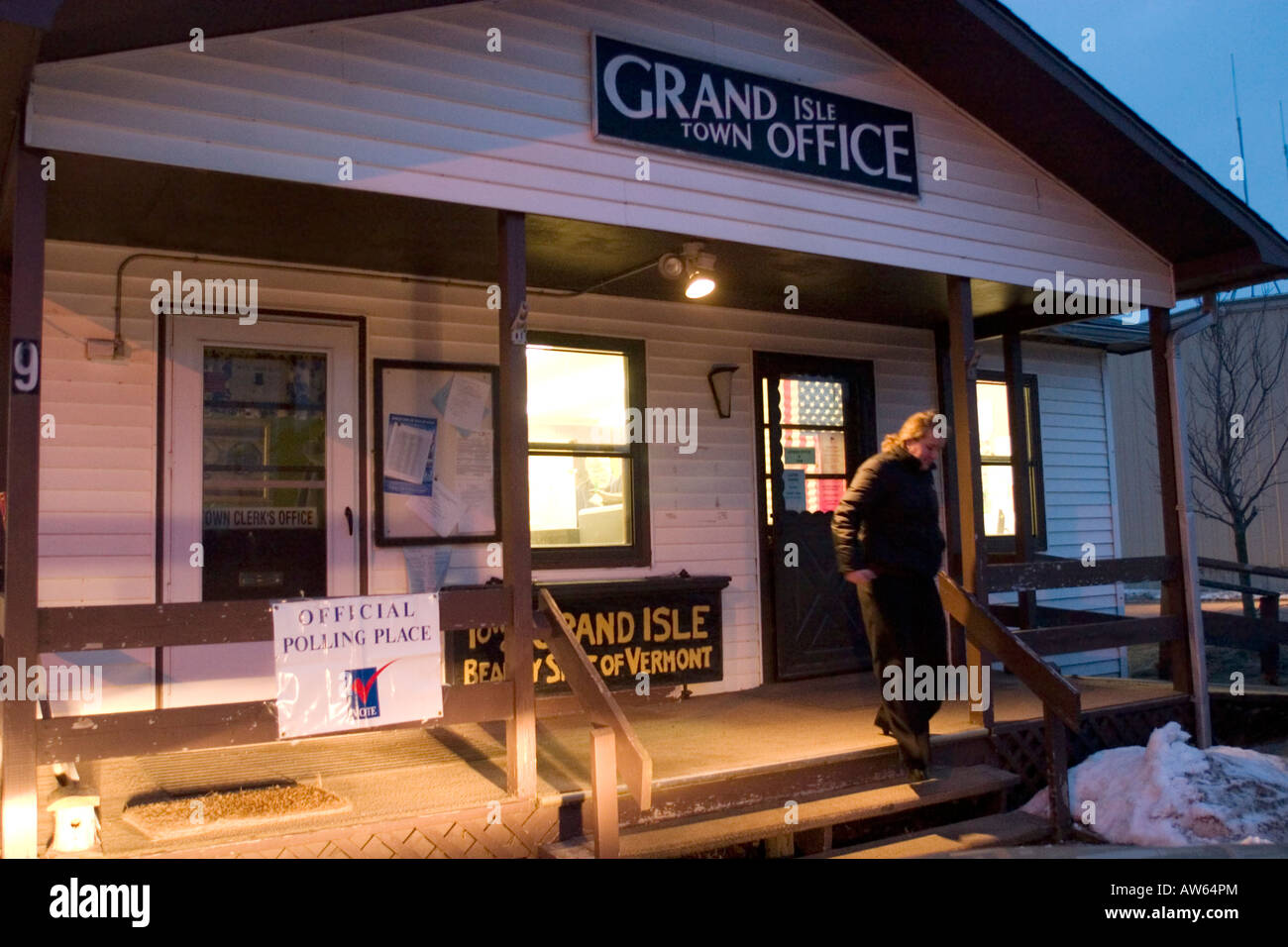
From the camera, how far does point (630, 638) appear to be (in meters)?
7.09

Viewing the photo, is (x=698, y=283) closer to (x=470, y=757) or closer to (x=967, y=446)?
(x=967, y=446)

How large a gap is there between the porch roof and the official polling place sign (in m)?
2.64

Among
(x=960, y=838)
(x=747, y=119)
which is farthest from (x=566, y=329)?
(x=960, y=838)

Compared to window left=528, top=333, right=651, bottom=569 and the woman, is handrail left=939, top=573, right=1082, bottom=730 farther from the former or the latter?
window left=528, top=333, right=651, bottom=569

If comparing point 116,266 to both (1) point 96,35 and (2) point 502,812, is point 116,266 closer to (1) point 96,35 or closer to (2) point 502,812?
(1) point 96,35

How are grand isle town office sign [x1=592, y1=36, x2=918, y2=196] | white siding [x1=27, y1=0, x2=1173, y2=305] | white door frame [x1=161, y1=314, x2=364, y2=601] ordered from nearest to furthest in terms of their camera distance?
1. white siding [x1=27, y1=0, x2=1173, y2=305]
2. grand isle town office sign [x1=592, y1=36, x2=918, y2=196]
3. white door frame [x1=161, y1=314, x2=364, y2=601]

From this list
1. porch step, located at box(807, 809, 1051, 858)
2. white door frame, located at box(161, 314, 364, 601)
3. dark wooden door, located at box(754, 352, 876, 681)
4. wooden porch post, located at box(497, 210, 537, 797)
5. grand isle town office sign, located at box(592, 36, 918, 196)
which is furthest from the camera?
dark wooden door, located at box(754, 352, 876, 681)

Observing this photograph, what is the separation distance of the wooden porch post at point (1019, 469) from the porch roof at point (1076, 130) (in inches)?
55.5

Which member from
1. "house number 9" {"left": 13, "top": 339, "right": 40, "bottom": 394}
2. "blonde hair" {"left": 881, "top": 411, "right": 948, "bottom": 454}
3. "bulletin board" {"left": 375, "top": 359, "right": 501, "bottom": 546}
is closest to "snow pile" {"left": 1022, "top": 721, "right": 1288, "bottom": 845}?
"blonde hair" {"left": 881, "top": 411, "right": 948, "bottom": 454}

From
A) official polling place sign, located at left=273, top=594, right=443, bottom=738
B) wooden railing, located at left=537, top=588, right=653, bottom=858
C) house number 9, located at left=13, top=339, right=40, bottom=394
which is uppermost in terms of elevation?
house number 9, located at left=13, top=339, right=40, bottom=394

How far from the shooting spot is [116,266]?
569 centimetres

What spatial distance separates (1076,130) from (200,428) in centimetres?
583

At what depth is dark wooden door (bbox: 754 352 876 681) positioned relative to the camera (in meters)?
7.93

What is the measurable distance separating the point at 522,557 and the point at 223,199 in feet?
7.38
